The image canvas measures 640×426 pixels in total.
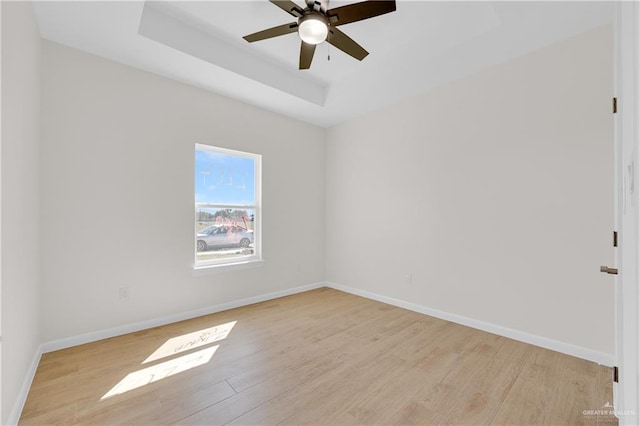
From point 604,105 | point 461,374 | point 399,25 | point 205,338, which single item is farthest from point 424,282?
point 399,25

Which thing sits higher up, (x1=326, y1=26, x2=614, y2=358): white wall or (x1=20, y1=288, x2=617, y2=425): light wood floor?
(x1=326, y1=26, x2=614, y2=358): white wall

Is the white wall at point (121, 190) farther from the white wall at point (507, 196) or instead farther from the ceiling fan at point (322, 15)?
the white wall at point (507, 196)

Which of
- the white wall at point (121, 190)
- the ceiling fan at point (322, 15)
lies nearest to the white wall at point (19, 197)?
the white wall at point (121, 190)

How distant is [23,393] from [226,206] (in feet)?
7.86

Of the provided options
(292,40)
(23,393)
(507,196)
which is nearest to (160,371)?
(23,393)

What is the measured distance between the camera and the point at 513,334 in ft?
9.07

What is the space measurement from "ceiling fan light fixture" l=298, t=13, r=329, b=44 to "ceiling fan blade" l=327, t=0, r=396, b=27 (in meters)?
0.08

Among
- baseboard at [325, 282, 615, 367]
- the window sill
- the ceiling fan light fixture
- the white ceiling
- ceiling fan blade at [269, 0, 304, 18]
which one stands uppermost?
the white ceiling

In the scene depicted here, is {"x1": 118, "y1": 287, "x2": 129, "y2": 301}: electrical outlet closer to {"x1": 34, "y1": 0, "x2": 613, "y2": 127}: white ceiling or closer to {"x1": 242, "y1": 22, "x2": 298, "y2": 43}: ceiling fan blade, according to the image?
{"x1": 34, "y1": 0, "x2": 613, "y2": 127}: white ceiling

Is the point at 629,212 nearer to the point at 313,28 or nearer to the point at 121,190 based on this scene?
the point at 313,28

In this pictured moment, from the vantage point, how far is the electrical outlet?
280 centimetres

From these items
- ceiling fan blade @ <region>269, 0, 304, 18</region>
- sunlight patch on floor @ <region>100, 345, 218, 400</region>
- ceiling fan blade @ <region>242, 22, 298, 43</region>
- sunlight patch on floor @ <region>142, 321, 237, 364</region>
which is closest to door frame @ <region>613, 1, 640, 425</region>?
ceiling fan blade @ <region>269, 0, 304, 18</region>

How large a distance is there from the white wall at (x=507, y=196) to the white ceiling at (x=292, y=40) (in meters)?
0.33

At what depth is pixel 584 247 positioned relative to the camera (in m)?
2.41
